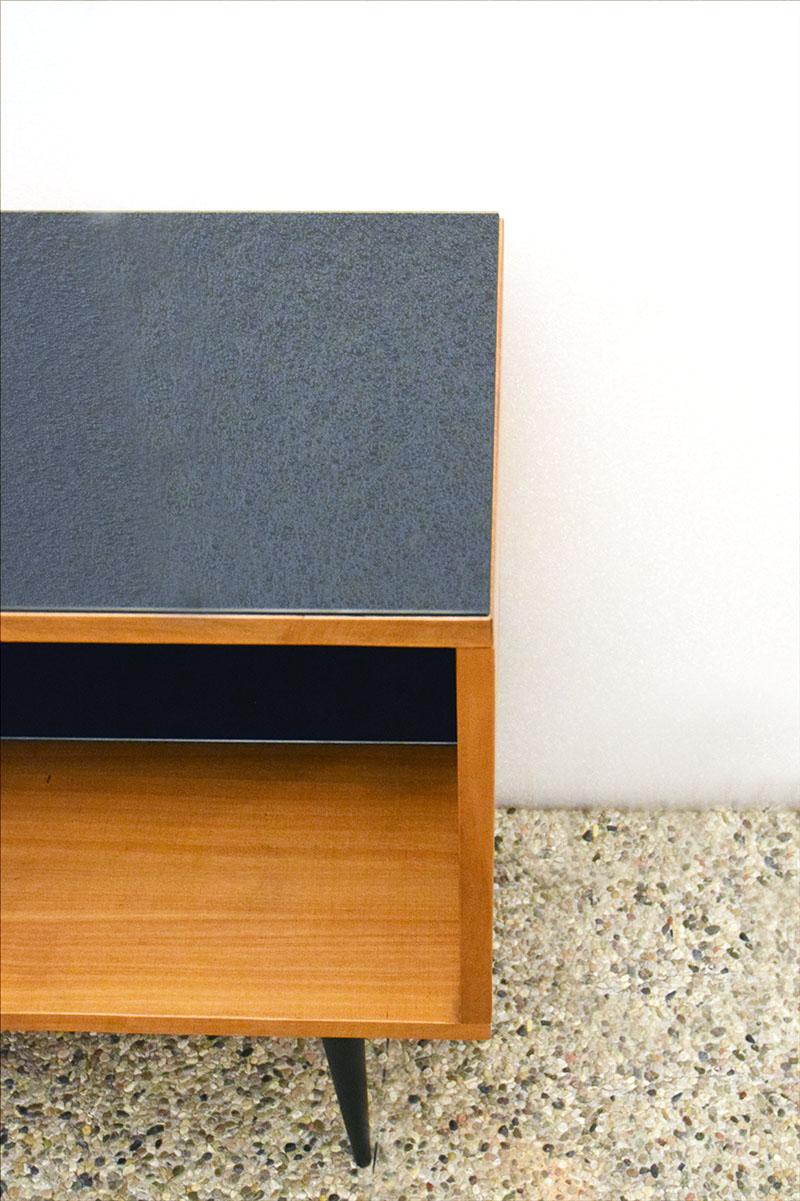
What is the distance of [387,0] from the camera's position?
980 millimetres

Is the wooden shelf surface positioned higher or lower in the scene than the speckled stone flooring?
higher

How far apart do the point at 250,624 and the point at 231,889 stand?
38cm

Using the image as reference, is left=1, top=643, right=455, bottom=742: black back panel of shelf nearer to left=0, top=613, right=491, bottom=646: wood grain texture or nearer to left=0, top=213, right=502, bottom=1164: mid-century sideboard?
left=0, top=213, right=502, bottom=1164: mid-century sideboard

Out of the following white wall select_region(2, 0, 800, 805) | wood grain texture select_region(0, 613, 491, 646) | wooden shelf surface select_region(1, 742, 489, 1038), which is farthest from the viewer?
white wall select_region(2, 0, 800, 805)

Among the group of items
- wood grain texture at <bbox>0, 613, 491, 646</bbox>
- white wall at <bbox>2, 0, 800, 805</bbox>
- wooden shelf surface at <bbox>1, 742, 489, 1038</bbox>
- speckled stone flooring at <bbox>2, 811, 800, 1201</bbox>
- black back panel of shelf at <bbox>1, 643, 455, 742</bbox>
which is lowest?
speckled stone flooring at <bbox>2, 811, 800, 1201</bbox>

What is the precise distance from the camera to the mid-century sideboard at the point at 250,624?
2.15 ft

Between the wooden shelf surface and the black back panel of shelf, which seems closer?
the wooden shelf surface

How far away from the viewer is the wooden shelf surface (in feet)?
2.72

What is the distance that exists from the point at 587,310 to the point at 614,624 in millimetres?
375

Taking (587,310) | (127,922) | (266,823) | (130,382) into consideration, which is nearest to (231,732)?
(266,823)

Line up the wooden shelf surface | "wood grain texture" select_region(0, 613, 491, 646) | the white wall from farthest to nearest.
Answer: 1. the white wall
2. the wooden shelf surface
3. "wood grain texture" select_region(0, 613, 491, 646)

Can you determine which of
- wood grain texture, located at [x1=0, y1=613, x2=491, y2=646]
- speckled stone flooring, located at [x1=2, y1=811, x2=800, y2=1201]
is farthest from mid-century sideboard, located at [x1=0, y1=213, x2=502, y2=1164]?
speckled stone flooring, located at [x1=2, y1=811, x2=800, y2=1201]

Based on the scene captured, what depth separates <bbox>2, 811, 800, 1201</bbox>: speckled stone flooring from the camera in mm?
1042

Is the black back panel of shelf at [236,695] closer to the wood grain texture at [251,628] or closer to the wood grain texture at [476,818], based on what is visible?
the wood grain texture at [476,818]
